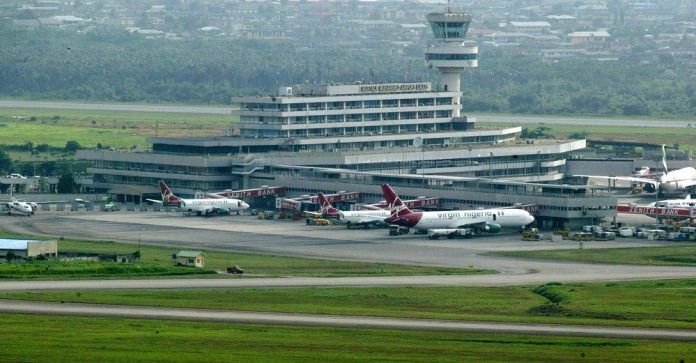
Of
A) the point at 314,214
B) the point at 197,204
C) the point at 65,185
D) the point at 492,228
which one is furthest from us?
the point at 65,185

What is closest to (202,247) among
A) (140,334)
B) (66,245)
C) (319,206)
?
(66,245)

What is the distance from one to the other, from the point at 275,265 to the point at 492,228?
2795cm

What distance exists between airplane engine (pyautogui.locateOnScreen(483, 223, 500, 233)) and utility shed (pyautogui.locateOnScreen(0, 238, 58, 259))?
36.8 meters

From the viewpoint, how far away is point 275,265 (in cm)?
13100

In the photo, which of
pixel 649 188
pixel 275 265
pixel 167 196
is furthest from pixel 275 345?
pixel 649 188

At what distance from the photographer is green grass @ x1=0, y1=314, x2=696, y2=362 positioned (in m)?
89.9

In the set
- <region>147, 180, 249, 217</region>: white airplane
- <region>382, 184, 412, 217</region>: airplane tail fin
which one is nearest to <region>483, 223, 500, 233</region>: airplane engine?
<region>382, 184, 412, 217</region>: airplane tail fin

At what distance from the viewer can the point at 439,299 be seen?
367ft

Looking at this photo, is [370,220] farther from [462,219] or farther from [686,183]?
[686,183]

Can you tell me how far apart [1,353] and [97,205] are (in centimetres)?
9073

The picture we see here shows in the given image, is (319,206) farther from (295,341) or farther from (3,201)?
(295,341)

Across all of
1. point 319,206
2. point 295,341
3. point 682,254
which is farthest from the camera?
point 319,206

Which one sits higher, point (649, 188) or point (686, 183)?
point (686, 183)

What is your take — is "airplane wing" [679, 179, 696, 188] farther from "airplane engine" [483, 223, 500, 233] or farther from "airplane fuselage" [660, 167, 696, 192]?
"airplane engine" [483, 223, 500, 233]
